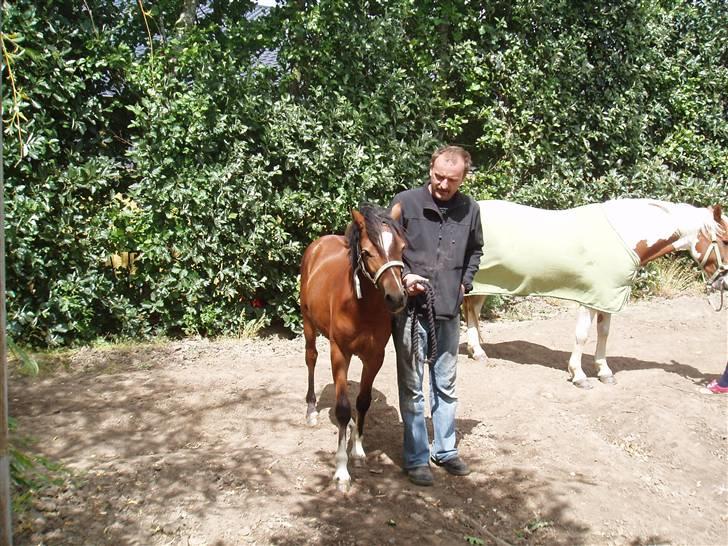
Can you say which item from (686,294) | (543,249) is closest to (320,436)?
(543,249)

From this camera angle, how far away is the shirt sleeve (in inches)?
171

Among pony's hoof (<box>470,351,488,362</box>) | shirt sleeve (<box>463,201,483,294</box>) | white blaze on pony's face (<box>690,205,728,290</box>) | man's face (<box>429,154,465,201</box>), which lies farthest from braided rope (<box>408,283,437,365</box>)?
white blaze on pony's face (<box>690,205,728,290</box>)

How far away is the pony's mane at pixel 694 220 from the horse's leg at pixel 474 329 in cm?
195

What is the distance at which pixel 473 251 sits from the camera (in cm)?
443

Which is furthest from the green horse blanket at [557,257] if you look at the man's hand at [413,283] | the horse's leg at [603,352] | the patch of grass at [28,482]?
the patch of grass at [28,482]

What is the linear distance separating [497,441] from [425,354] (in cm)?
120

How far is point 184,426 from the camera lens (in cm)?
513

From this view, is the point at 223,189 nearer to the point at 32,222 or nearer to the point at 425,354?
the point at 32,222

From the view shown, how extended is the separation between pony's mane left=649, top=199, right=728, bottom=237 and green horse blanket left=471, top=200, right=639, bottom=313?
1.84ft

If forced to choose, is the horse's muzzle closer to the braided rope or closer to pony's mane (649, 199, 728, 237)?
pony's mane (649, 199, 728, 237)

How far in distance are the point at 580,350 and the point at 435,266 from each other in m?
2.83

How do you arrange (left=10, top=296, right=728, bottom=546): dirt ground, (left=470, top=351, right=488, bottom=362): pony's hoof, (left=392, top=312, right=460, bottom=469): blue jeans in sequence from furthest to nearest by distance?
(left=470, top=351, right=488, bottom=362): pony's hoof → (left=392, top=312, right=460, bottom=469): blue jeans → (left=10, top=296, right=728, bottom=546): dirt ground

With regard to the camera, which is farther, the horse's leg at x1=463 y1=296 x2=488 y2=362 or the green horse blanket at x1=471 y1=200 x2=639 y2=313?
the horse's leg at x1=463 y1=296 x2=488 y2=362

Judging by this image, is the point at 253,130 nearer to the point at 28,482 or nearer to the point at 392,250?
the point at 392,250
